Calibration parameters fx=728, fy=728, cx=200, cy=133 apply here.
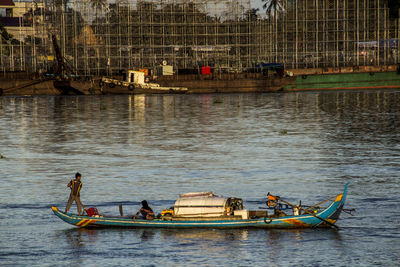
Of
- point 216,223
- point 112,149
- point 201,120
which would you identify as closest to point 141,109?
point 201,120

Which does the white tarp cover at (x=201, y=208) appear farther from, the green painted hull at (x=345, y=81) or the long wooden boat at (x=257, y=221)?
the green painted hull at (x=345, y=81)

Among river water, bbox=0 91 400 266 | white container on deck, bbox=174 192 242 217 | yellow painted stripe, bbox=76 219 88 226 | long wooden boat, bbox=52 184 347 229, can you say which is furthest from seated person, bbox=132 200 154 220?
yellow painted stripe, bbox=76 219 88 226

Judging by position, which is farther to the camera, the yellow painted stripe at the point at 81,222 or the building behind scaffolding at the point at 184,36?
the building behind scaffolding at the point at 184,36

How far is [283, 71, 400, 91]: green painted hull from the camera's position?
17800cm

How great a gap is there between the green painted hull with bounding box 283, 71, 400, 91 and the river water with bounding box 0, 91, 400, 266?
259 ft

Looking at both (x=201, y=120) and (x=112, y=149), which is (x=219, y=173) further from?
(x=201, y=120)

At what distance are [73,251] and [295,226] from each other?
33.4 ft

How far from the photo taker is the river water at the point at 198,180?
3065cm

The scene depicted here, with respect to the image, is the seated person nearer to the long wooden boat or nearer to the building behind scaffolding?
the long wooden boat

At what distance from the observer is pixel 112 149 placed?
65.1 m

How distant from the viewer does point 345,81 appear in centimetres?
17962

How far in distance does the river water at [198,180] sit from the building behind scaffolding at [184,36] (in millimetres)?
70546

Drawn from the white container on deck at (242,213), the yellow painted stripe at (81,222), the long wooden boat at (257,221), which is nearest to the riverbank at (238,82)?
the yellow painted stripe at (81,222)

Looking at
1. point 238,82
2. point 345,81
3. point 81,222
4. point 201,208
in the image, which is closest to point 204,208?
point 201,208
